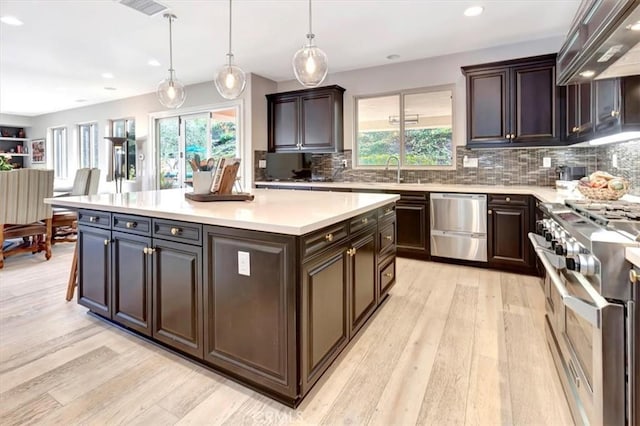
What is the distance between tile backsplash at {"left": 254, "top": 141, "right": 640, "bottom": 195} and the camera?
3.48 m

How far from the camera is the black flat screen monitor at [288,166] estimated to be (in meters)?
5.70

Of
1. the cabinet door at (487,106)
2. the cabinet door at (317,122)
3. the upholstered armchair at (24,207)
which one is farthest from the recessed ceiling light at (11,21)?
the cabinet door at (487,106)

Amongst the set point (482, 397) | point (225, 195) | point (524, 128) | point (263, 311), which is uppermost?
point (524, 128)

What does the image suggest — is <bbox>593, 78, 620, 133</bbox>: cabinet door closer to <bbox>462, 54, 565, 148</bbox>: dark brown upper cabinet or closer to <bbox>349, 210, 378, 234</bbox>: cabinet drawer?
<bbox>462, 54, 565, 148</bbox>: dark brown upper cabinet

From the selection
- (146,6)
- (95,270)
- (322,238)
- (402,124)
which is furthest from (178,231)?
(402,124)

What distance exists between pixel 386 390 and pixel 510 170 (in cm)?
353

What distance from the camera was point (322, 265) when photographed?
1.76 m

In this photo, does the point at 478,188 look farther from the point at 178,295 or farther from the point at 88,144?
the point at 88,144

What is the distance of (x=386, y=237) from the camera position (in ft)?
9.23

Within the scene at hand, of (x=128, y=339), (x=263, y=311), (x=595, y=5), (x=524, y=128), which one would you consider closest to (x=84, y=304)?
(x=128, y=339)

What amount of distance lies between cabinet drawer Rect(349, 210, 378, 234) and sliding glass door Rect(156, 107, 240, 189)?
12.1ft

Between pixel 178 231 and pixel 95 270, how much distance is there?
1058 mm

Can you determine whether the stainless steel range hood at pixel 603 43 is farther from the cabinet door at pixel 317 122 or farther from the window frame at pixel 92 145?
the window frame at pixel 92 145

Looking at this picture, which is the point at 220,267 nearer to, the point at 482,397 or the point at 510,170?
the point at 482,397
